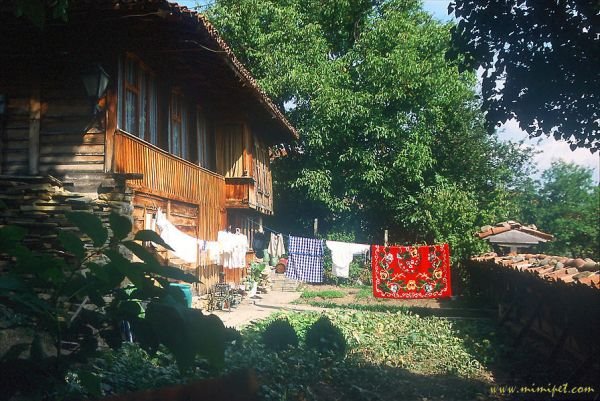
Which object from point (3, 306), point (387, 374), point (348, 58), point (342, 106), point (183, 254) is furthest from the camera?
point (348, 58)

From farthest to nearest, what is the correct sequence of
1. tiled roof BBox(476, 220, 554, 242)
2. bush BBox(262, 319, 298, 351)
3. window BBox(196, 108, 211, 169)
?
tiled roof BBox(476, 220, 554, 242) < window BBox(196, 108, 211, 169) < bush BBox(262, 319, 298, 351)

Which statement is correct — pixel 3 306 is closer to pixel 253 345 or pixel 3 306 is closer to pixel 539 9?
pixel 539 9

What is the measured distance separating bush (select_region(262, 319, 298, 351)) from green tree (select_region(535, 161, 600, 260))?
25.4 metres

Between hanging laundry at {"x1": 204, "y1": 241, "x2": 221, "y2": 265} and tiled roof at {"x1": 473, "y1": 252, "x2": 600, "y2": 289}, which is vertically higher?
hanging laundry at {"x1": 204, "y1": 241, "x2": 221, "y2": 265}

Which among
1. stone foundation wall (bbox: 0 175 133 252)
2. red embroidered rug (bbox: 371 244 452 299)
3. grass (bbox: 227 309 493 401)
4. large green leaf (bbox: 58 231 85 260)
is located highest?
stone foundation wall (bbox: 0 175 133 252)

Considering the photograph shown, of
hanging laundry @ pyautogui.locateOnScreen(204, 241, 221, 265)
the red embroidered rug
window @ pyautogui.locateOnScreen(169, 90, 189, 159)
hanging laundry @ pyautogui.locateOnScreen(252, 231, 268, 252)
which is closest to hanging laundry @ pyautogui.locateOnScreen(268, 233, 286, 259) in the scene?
hanging laundry @ pyautogui.locateOnScreen(252, 231, 268, 252)

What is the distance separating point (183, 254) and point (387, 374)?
4757 mm

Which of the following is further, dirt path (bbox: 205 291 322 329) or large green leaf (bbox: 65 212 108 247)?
dirt path (bbox: 205 291 322 329)

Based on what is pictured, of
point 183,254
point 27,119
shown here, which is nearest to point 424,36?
point 183,254

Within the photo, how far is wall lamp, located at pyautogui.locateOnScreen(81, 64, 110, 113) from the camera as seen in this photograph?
7.97m

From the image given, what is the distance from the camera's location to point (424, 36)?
22.0 m

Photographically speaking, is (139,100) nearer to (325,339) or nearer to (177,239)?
(177,239)

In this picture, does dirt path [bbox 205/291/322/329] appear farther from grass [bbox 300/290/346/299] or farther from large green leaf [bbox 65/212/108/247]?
large green leaf [bbox 65/212/108/247]

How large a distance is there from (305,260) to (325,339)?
33.6 feet
